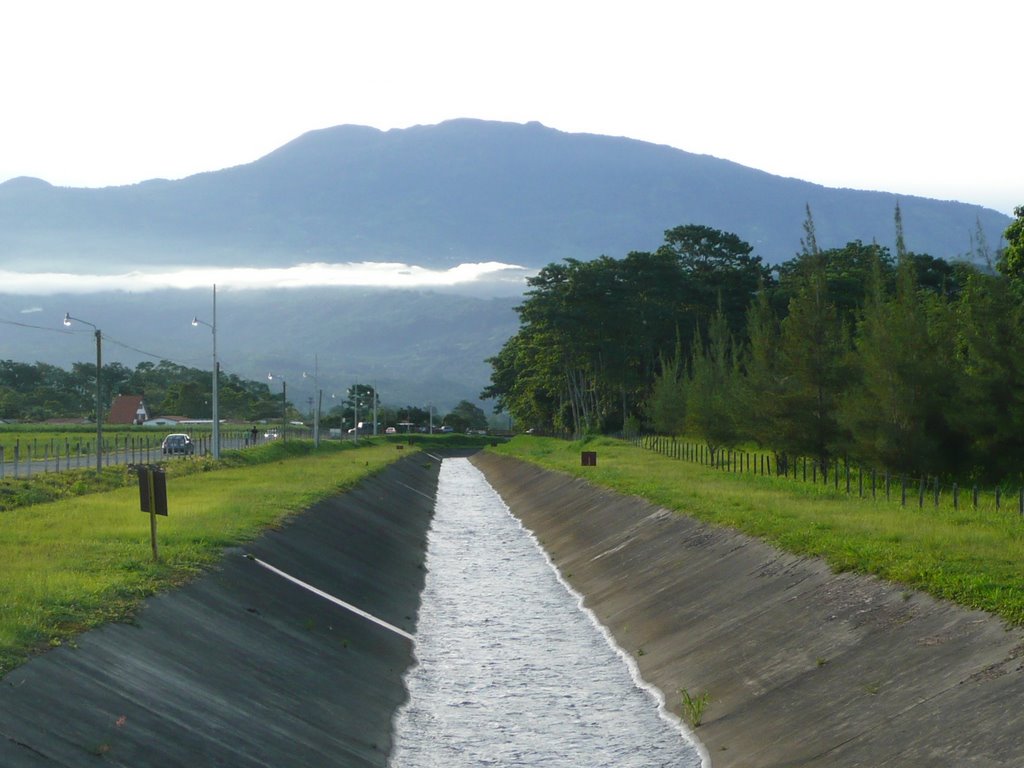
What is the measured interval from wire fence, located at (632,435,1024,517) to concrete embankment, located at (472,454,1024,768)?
7.24m

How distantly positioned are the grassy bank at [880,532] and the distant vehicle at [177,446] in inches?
2014

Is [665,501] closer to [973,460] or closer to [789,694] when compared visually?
[973,460]

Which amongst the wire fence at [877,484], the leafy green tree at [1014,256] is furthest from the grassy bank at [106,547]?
the leafy green tree at [1014,256]

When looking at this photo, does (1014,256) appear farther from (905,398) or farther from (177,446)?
(177,446)

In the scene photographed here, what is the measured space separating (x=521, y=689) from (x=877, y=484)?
25583mm

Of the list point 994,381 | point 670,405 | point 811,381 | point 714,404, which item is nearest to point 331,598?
point 994,381

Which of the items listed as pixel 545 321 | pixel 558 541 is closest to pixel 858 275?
pixel 545 321

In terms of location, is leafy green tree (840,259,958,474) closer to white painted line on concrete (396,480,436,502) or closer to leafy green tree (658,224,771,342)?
white painted line on concrete (396,480,436,502)

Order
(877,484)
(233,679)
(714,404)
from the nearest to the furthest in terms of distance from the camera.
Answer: (233,679)
(877,484)
(714,404)

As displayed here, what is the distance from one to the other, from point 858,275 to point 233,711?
96.2m

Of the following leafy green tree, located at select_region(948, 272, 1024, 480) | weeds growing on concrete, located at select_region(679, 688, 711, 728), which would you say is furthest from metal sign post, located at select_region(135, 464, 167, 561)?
leafy green tree, located at select_region(948, 272, 1024, 480)

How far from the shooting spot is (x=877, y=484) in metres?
47.1

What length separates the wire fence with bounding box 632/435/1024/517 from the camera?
118 ft

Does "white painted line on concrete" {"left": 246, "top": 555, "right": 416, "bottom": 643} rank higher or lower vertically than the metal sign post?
lower
